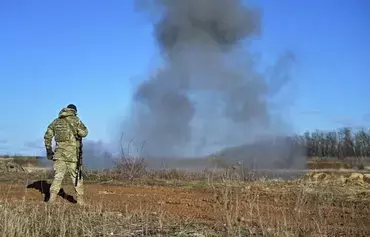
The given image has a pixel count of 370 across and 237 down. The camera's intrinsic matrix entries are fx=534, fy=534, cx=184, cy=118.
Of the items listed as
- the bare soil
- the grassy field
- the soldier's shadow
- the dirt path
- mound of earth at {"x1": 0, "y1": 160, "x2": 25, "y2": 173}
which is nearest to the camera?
the grassy field

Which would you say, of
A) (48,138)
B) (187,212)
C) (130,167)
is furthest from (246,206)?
(130,167)

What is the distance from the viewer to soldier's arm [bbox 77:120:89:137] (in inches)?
468

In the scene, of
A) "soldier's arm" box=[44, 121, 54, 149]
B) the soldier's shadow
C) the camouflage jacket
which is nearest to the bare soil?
the soldier's shadow

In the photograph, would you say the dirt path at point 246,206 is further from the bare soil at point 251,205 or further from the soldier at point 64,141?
the soldier at point 64,141

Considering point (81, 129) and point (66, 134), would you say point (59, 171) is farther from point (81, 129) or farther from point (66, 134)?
point (81, 129)

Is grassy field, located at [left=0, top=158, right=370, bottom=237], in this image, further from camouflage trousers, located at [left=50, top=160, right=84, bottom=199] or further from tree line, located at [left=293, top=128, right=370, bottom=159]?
tree line, located at [left=293, top=128, right=370, bottom=159]

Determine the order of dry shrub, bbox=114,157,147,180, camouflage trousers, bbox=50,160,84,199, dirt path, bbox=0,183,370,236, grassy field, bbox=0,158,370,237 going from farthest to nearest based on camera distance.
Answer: dry shrub, bbox=114,157,147,180 < camouflage trousers, bbox=50,160,84,199 < dirt path, bbox=0,183,370,236 < grassy field, bbox=0,158,370,237

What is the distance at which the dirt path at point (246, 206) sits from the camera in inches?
364

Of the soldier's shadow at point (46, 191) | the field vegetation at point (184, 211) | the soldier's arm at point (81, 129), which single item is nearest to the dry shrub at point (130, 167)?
the field vegetation at point (184, 211)

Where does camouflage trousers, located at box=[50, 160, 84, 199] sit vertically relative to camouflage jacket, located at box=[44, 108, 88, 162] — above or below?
below

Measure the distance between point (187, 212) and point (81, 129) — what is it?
305 cm

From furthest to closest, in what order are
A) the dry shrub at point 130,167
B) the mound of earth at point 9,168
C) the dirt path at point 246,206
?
the mound of earth at point 9,168 < the dry shrub at point 130,167 < the dirt path at point 246,206

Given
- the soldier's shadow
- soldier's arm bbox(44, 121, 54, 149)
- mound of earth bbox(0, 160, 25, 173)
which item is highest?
soldier's arm bbox(44, 121, 54, 149)

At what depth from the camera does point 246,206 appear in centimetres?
1107
